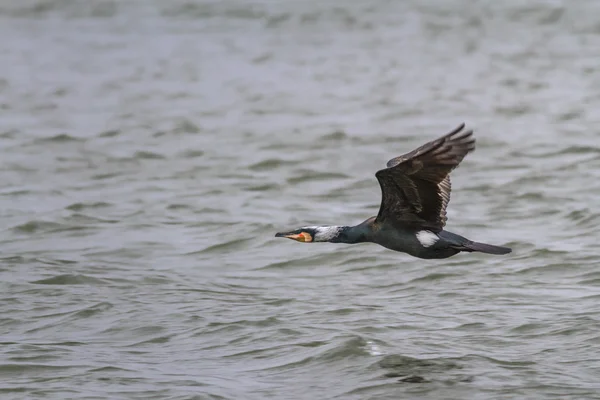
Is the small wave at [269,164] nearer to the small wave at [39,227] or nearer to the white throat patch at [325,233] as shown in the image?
the small wave at [39,227]

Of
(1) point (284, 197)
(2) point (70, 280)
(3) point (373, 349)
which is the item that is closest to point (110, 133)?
(1) point (284, 197)

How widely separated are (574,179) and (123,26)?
10.7 meters

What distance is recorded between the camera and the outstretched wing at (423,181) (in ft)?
23.4

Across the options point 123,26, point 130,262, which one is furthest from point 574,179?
point 123,26

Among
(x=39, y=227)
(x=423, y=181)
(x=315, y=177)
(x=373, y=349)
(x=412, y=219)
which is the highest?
(x=423, y=181)

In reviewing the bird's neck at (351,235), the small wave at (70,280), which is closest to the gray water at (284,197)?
the small wave at (70,280)

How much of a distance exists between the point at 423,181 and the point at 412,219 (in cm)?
42

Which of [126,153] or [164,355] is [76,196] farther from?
[164,355]

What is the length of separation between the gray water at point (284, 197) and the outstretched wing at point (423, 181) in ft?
3.02

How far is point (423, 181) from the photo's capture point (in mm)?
7582

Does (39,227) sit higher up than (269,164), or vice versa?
(269,164)

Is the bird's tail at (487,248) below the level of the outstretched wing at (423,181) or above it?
below

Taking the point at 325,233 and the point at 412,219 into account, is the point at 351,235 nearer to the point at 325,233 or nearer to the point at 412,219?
the point at 325,233

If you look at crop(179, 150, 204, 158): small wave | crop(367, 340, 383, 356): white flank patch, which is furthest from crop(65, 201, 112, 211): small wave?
crop(367, 340, 383, 356): white flank patch
